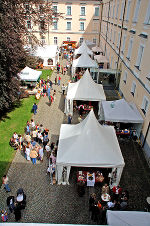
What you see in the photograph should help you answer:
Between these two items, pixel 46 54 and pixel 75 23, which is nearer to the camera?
pixel 46 54

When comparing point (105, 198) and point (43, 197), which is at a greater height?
point (105, 198)

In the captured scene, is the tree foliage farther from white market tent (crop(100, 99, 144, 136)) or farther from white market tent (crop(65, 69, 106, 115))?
white market tent (crop(100, 99, 144, 136))

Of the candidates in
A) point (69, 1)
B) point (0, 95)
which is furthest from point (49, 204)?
point (69, 1)

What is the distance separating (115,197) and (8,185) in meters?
5.03

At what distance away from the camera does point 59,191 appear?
27.7 ft

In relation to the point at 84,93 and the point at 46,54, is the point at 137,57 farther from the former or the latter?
the point at 46,54

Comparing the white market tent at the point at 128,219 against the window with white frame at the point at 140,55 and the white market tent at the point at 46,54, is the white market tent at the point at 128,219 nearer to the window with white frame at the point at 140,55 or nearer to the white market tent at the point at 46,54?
the window with white frame at the point at 140,55

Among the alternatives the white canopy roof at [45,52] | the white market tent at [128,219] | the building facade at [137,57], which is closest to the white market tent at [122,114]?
the building facade at [137,57]

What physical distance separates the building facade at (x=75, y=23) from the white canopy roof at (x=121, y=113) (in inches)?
1022

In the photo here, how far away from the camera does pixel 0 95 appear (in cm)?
1165

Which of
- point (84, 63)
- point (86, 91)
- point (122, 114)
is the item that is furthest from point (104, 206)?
point (84, 63)

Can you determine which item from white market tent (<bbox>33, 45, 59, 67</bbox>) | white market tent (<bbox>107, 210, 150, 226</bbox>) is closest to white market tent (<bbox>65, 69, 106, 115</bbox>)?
white market tent (<bbox>107, 210, 150, 226</bbox>)

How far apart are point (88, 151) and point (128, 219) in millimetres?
3274

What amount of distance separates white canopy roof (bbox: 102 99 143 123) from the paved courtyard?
1746 millimetres
